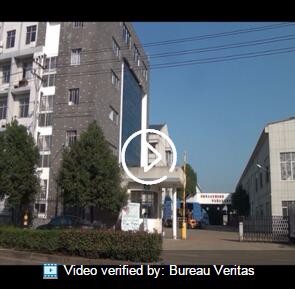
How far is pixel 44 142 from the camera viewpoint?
3969cm

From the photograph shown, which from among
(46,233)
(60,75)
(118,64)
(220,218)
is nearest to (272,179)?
(118,64)

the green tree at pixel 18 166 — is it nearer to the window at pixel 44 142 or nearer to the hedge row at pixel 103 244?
the window at pixel 44 142

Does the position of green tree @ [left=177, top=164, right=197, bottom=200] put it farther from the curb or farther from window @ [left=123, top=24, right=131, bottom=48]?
the curb

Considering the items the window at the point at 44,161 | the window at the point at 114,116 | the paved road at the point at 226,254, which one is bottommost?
the paved road at the point at 226,254

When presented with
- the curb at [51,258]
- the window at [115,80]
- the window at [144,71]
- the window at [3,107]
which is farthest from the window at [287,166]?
the curb at [51,258]

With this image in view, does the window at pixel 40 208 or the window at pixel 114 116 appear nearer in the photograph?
the window at pixel 40 208

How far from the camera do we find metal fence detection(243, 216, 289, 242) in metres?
31.5

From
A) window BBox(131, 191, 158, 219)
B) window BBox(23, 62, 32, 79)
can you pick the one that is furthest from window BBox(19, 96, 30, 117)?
window BBox(131, 191, 158, 219)

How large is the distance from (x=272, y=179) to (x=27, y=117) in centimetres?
2460

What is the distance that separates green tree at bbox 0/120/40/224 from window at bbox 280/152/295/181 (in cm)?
2367

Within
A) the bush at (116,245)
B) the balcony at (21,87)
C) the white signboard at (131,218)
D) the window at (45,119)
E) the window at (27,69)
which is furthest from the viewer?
the window at (27,69)

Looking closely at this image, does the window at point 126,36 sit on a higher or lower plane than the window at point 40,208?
higher

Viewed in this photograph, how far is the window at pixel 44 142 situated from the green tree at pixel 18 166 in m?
4.85

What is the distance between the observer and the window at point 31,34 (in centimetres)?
4259
